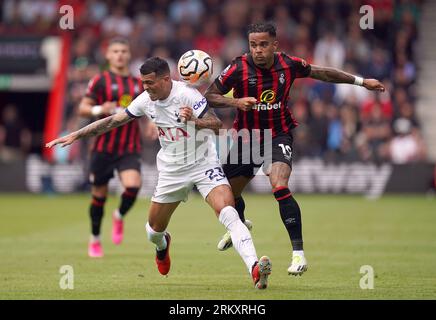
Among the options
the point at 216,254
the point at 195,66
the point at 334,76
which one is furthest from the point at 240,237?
the point at 216,254

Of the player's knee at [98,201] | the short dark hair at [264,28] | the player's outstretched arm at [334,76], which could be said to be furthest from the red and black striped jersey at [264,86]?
the player's knee at [98,201]

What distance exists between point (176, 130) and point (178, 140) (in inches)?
4.1

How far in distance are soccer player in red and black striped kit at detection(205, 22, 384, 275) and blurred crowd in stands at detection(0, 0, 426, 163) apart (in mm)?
13453

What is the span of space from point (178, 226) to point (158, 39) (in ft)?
34.6

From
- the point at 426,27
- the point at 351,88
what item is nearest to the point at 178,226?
the point at 351,88

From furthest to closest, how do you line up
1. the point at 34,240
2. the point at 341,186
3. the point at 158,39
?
the point at 158,39, the point at 341,186, the point at 34,240

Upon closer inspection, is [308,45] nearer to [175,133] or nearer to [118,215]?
[118,215]

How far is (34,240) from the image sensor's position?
48.7 ft

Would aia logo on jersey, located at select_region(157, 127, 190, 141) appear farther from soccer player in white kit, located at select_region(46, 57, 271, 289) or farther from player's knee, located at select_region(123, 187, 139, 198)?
player's knee, located at select_region(123, 187, 139, 198)

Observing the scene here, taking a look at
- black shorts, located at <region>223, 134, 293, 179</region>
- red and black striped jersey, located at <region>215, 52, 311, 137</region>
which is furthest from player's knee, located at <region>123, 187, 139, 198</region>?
red and black striped jersey, located at <region>215, 52, 311, 137</region>

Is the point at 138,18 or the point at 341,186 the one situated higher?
the point at 138,18

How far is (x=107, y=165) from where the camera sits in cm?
1342
